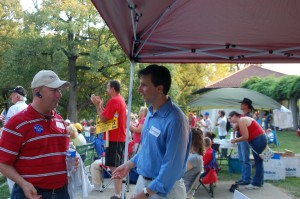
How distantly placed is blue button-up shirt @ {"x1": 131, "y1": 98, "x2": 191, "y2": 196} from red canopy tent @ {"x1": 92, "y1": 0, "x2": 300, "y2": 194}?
3.56ft

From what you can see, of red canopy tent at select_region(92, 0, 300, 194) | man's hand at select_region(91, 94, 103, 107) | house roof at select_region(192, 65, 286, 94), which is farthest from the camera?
house roof at select_region(192, 65, 286, 94)

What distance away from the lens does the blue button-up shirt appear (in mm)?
2616

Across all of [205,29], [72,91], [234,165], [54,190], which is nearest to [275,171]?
[234,165]

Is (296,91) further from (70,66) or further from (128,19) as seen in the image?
(128,19)

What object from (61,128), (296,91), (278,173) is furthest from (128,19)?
(296,91)

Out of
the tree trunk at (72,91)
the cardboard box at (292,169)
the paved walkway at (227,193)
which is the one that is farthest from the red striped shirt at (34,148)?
the tree trunk at (72,91)

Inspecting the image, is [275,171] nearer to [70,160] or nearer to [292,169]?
[292,169]

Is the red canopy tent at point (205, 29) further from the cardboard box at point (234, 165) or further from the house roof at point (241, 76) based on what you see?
the house roof at point (241, 76)

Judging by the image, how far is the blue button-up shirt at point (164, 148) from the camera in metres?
2.62

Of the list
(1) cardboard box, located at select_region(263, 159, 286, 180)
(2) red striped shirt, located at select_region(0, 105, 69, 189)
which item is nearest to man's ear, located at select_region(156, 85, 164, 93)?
(2) red striped shirt, located at select_region(0, 105, 69, 189)

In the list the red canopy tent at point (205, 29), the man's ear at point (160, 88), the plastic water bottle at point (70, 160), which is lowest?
the plastic water bottle at point (70, 160)

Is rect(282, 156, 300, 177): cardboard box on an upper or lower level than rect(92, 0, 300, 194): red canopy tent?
lower

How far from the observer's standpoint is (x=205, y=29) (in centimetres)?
446

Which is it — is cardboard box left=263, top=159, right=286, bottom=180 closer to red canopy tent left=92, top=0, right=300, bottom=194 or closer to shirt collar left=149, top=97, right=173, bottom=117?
red canopy tent left=92, top=0, right=300, bottom=194
